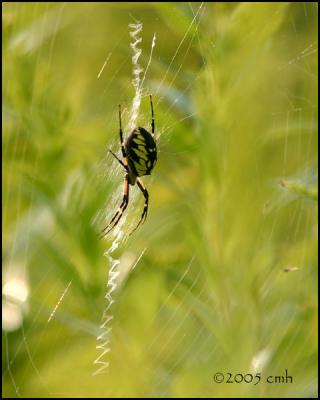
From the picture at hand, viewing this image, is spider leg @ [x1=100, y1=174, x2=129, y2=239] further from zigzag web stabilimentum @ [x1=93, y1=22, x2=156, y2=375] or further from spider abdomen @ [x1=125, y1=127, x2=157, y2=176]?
spider abdomen @ [x1=125, y1=127, x2=157, y2=176]

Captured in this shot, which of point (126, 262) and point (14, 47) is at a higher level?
point (14, 47)

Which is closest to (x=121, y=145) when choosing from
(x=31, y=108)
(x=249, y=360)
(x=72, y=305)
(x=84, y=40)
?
(x=31, y=108)

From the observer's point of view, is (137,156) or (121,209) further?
(121,209)

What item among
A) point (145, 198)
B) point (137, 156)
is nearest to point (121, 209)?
point (145, 198)

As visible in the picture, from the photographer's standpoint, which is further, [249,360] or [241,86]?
[241,86]

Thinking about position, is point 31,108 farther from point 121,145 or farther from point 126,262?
point 126,262

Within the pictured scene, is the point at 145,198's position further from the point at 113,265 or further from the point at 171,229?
the point at 113,265

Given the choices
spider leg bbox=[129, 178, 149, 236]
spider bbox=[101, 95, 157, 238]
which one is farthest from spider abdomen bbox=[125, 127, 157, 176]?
spider leg bbox=[129, 178, 149, 236]
